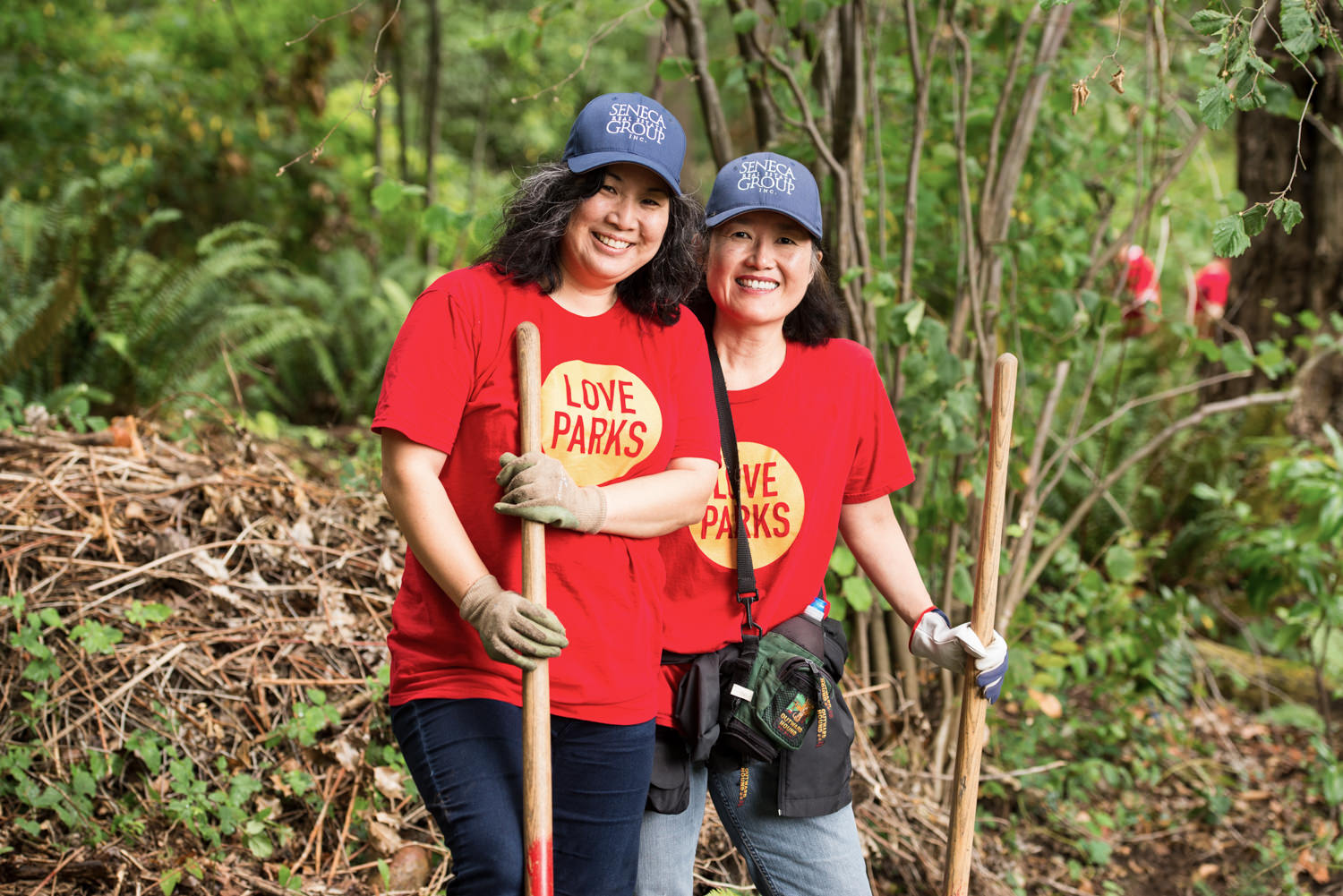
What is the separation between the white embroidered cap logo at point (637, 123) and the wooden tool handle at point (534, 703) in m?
0.42

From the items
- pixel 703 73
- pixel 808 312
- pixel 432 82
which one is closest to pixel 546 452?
pixel 808 312

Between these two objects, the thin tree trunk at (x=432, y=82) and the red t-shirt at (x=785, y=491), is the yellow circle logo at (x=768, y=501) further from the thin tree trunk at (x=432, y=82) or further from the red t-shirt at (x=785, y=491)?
the thin tree trunk at (x=432, y=82)

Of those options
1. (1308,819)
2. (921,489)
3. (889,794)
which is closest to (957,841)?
(889,794)

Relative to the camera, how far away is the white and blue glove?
2.06 m

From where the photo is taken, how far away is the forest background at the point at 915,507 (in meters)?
3.02

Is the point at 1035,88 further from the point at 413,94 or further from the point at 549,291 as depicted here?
the point at 413,94

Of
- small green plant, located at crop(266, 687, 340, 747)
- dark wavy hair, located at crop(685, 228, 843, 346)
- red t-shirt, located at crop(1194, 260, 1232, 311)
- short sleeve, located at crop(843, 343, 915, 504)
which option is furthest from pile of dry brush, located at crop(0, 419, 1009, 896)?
red t-shirt, located at crop(1194, 260, 1232, 311)

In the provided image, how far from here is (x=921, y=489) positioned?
359 cm

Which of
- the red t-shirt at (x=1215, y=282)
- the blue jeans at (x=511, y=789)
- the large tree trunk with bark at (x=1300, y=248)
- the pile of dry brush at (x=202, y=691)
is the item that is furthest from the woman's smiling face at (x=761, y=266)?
the red t-shirt at (x=1215, y=282)

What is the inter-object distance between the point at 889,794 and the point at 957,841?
1.32m

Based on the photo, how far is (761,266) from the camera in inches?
85.4

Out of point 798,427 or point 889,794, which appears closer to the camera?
point 798,427

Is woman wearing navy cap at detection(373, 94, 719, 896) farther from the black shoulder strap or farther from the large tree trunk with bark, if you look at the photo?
the large tree trunk with bark

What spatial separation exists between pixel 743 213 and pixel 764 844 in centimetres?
135
